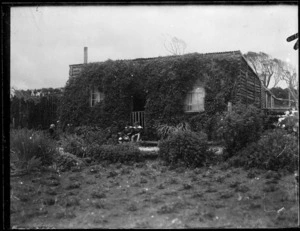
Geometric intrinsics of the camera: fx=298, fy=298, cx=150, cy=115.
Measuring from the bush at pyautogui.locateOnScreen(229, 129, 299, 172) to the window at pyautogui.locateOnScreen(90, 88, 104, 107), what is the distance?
31.4ft

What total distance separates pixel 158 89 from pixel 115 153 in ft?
19.8

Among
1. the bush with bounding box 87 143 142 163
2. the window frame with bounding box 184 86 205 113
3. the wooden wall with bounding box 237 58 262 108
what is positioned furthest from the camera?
the window frame with bounding box 184 86 205 113

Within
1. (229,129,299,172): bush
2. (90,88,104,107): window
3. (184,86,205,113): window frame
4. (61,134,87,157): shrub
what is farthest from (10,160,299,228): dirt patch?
(90,88,104,107): window

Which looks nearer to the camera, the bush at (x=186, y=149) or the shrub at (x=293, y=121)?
the shrub at (x=293, y=121)

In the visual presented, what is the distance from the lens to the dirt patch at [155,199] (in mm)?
4371

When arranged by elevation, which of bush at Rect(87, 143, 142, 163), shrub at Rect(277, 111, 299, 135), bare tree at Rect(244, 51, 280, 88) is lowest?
bush at Rect(87, 143, 142, 163)

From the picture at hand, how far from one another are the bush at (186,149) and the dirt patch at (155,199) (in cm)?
50

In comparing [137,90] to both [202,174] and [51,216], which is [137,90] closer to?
[202,174]

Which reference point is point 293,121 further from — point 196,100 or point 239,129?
point 196,100

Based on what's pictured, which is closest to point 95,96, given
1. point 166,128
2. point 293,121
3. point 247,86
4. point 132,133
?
point 132,133

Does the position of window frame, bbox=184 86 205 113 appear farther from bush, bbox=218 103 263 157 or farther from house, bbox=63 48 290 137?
bush, bbox=218 103 263 157

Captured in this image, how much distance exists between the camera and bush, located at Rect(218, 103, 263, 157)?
8719 mm

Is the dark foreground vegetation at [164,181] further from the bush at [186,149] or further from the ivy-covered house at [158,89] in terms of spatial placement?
the ivy-covered house at [158,89]

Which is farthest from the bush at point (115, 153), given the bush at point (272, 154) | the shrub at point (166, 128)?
the shrub at point (166, 128)
